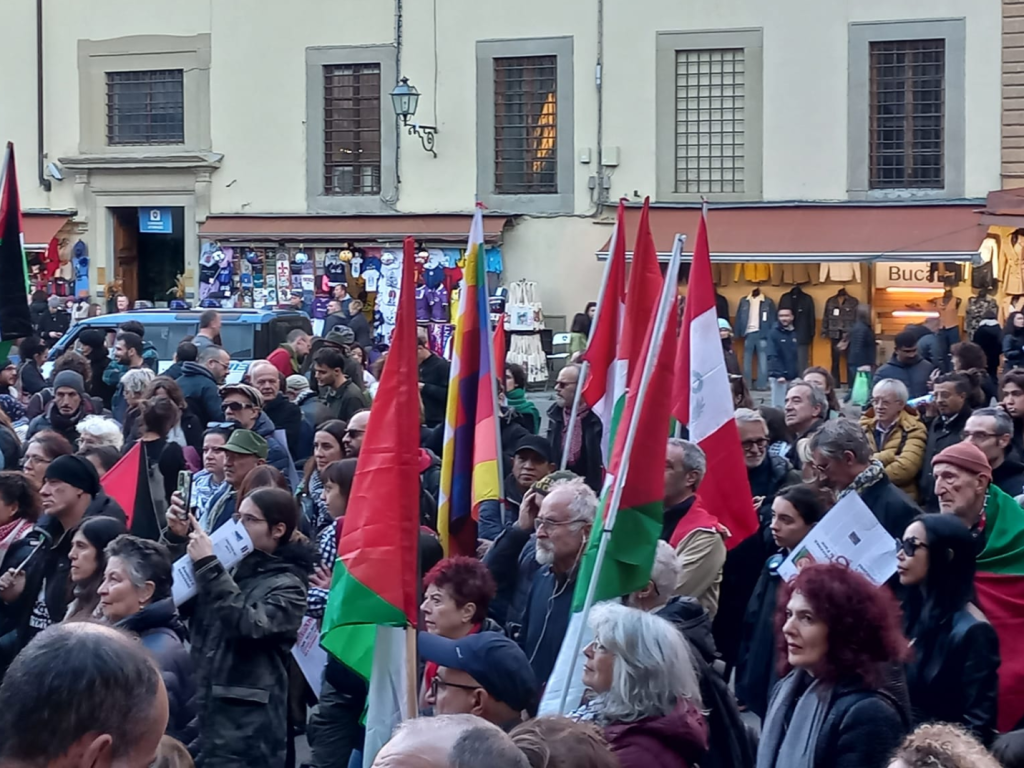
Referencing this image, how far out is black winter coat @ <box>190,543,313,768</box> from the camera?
5.20 meters

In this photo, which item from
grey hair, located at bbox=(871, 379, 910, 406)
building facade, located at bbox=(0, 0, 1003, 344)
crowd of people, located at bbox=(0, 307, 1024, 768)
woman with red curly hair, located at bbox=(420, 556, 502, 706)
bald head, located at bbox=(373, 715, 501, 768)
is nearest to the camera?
bald head, located at bbox=(373, 715, 501, 768)

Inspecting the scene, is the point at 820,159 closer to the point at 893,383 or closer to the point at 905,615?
the point at 893,383

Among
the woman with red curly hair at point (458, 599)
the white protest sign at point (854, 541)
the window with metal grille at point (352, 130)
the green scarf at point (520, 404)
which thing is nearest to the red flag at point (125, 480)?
the woman with red curly hair at point (458, 599)

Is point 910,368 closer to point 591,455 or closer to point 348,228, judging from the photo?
point 591,455

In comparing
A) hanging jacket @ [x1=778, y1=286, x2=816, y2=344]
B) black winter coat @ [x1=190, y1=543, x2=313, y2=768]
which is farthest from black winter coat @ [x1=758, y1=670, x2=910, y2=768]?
hanging jacket @ [x1=778, y1=286, x2=816, y2=344]

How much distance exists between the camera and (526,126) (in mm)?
24891

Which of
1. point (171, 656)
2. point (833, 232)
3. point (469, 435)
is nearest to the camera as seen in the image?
point (171, 656)

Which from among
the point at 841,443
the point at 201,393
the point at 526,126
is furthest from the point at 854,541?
the point at 526,126

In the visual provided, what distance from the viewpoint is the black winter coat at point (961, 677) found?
4809 millimetres

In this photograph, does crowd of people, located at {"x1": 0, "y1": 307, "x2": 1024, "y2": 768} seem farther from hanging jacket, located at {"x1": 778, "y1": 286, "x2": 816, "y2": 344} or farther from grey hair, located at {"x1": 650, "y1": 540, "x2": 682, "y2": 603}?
hanging jacket, located at {"x1": 778, "y1": 286, "x2": 816, "y2": 344}

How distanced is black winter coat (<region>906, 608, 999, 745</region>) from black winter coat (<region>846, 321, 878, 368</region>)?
1715 centimetres

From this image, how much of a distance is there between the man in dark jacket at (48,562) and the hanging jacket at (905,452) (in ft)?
13.9

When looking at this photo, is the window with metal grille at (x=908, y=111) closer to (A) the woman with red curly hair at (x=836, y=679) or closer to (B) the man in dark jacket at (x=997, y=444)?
(B) the man in dark jacket at (x=997, y=444)

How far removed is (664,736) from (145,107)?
24.1 m
